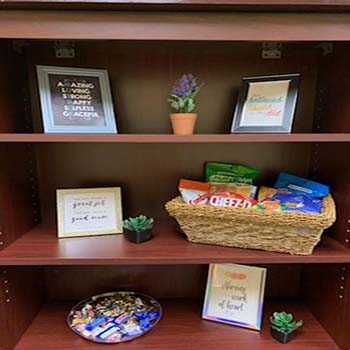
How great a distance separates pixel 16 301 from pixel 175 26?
0.93 metres

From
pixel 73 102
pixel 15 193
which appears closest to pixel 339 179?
pixel 73 102

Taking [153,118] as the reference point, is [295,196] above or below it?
below

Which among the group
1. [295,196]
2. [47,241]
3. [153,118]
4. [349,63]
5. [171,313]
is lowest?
[171,313]

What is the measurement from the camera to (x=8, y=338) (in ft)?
3.00

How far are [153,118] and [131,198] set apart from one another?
302 millimetres

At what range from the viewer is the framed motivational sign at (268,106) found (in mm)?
902

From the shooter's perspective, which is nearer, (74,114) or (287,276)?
(74,114)

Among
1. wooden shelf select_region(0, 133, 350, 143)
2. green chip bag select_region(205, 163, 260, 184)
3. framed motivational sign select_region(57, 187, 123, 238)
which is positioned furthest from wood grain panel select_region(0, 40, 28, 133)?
green chip bag select_region(205, 163, 260, 184)

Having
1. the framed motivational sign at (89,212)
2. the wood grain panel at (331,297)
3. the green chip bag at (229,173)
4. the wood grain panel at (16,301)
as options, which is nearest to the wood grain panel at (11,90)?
the framed motivational sign at (89,212)

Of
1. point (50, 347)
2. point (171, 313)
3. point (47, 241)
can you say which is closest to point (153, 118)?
point (47, 241)

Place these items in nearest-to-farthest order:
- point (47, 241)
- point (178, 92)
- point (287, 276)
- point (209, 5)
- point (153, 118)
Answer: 1. point (209, 5)
2. point (178, 92)
3. point (47, 241)
4. point (153, 118)
5. point (287, 276)

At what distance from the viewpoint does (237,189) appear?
3.30ft

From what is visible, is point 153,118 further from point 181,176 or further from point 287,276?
point 287,276

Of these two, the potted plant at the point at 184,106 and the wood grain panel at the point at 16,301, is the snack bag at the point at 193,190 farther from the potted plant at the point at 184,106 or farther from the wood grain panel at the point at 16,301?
the wood grain panel at the point at 16,301
